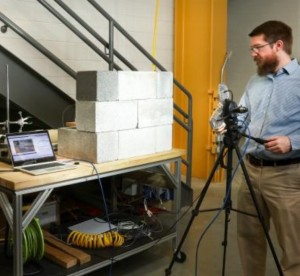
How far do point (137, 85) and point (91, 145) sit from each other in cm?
48

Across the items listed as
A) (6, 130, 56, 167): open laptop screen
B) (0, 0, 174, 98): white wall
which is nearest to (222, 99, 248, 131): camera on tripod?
(6, 130, 56, 167): open laptop screen

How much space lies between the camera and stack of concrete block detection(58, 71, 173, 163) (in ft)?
7.56

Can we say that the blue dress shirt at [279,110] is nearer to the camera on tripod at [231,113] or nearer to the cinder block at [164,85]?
the camera on tripod at [231,113]

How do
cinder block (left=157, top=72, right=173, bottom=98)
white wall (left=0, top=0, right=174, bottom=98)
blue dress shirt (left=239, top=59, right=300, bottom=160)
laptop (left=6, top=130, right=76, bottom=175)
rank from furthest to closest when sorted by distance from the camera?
white wall (left=0, top=0, right=174, bottom=98) → cinder block (left=157, top=72, right=173, bottom=98) → laptop (left=6, top=130, right=76, bottom=175) → blue dress shirt (left=239, top=59, right=300, bottom=160)

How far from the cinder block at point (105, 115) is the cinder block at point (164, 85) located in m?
0.27

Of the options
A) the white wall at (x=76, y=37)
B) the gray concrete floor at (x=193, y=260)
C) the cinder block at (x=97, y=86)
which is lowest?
the gray concrete floor at (x=193, y=260)

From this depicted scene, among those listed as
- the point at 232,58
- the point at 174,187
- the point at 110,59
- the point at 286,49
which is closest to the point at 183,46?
the point at 232,58

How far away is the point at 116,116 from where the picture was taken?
2375mm

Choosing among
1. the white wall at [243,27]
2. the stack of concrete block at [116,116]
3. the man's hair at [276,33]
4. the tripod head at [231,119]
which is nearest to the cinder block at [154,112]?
the stack of concrete block at [116,116]

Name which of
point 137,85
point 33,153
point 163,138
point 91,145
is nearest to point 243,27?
point 163,138

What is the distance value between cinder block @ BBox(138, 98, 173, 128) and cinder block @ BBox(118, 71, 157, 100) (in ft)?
0.15

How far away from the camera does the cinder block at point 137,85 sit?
7.86ft

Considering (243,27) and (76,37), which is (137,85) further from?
(243,27)

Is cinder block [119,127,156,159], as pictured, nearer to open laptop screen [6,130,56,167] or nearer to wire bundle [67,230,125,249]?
open laptop screen [6,130,56,167]
